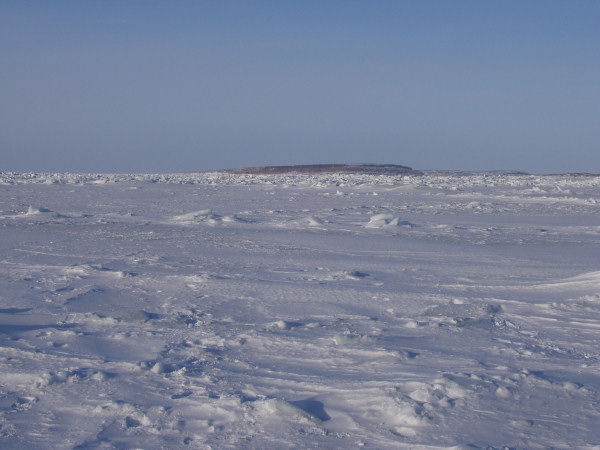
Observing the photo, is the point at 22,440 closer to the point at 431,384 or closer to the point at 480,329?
the point at 431,384

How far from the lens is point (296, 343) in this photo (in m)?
3.25

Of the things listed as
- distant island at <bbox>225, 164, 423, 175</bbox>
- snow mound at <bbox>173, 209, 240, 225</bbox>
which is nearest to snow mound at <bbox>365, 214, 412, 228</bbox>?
snow mound at <bbox>173, 209, 240, 225</bbox>

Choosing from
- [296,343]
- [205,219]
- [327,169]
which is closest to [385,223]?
[205,219]

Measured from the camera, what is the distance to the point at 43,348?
3.10m

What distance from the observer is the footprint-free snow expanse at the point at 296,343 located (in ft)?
7.64

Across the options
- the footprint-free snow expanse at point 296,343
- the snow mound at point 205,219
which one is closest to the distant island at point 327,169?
the snow mound at point 205,219

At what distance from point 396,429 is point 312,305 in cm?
175

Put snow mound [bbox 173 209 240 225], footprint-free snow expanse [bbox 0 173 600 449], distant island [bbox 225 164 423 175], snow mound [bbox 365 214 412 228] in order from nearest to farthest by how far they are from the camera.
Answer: footprint-free snow expanse [bbox 0 173 600 449], snow mound [bbox 365 214 412 228], snow mound [bbox 173 209 240 225], distant island [bbox 225 164 423 175]

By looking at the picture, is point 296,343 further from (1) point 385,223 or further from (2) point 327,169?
(2) point 327,169

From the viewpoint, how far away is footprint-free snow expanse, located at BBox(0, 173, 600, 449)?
2328 mm

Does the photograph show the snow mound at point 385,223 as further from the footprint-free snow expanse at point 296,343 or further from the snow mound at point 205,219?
the snow mound at point 205,219

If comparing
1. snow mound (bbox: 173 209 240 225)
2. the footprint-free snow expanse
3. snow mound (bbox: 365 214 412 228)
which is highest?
snow mound (bbox: 365 214 412 228)

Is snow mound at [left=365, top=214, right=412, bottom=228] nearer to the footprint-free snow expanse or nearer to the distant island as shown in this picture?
the footprint-free snow expanse

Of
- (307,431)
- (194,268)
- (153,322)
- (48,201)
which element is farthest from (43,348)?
(48,201)
